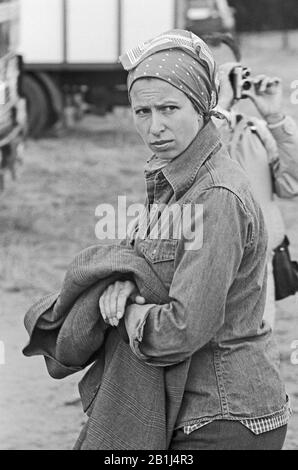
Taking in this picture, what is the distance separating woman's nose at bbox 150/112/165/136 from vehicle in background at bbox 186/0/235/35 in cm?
1588

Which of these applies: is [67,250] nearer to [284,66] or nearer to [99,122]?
[99,122]

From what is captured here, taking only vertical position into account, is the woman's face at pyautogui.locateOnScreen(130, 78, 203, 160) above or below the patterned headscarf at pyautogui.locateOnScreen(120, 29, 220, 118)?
below

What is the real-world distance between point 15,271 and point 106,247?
5740 millimetres

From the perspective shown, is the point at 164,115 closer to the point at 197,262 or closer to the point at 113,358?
the point at 197,262

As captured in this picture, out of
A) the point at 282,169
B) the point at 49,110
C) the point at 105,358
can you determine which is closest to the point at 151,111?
the point at 105,358

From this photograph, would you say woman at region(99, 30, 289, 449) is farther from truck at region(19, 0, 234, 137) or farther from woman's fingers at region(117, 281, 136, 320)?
truck at region(19, 0, 234, 137)

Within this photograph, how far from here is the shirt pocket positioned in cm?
230

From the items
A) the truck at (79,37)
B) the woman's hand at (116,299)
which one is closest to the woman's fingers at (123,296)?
the woman's hand at (116,299)

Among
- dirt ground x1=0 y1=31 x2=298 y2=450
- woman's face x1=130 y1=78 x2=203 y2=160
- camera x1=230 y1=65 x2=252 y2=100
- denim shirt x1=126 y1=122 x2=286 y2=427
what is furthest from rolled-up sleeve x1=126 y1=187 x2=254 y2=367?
dirt ground x1=0 y1=31 x2=298 y2=450

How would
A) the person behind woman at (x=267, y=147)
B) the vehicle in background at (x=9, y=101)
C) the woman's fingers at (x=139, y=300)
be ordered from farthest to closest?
the vehicle in background at (x=9, y=101)
the person behind woman at (x=267, y=147)
the woman's fingers at (x=139, y=300)

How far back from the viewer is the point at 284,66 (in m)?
25.4

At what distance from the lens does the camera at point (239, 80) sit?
376 cm

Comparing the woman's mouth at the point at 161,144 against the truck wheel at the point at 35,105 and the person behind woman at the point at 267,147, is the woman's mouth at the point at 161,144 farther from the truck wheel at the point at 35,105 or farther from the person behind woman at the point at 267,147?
the truck wheel at the point at 35,105

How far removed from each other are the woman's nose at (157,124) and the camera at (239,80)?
1.50m
